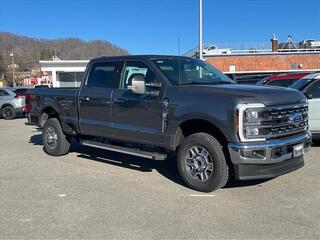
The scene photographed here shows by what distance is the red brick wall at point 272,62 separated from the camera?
46.3m

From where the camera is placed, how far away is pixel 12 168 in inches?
333

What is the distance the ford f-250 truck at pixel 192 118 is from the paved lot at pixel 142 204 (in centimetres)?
43

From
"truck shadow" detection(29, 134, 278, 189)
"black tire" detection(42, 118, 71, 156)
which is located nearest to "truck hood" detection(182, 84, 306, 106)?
"truck shadow" detection(29, 134, 278, 189)

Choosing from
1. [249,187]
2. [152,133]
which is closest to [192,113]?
[152,133]

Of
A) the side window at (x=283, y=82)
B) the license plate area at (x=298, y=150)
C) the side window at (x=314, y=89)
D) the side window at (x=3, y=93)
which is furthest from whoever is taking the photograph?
the side window at (x=3, y=93)

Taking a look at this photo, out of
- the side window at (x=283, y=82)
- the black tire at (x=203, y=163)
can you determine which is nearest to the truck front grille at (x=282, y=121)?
the black tire at (x=203, y=163)

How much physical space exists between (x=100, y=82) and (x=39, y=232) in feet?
13.2

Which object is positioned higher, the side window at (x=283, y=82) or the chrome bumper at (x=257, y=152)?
the side window at (x=283, y=82)

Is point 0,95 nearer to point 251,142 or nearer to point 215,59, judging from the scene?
point 251,142

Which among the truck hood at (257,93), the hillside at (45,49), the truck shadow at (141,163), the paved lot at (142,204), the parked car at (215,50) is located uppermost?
the hillside at (45,49)

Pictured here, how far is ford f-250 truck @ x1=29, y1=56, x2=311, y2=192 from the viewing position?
604cm

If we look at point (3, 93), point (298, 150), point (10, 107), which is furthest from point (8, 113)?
point (298, 150)

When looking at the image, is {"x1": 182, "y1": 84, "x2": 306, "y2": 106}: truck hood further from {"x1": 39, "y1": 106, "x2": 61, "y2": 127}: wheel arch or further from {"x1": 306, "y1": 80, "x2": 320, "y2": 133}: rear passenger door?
{"x1": 39, "y1": 106, "x2": 61, "y2": 127}: wheel arch

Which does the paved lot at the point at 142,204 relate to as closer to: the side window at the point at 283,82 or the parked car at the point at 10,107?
the side window at the point at 283,82
